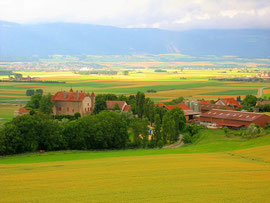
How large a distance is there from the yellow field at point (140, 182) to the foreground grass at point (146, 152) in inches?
287

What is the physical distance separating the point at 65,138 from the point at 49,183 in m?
23.9

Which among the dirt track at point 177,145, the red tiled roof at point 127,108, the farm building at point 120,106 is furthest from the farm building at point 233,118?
the farm building at point 120,106

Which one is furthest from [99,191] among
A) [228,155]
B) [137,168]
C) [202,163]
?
[228,155]

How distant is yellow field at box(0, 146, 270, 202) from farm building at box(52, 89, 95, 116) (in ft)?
144

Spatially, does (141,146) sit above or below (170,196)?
below

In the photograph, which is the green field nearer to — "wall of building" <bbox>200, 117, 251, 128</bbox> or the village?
"wall of building" <bbox>200, 117, 251, 128</bbox>

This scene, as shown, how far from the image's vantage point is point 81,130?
4650 cm

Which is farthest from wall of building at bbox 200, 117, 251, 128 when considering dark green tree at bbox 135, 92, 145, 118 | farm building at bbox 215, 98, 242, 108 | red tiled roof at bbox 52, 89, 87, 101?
red tiled roof at bbox 52, 89, 87, 101

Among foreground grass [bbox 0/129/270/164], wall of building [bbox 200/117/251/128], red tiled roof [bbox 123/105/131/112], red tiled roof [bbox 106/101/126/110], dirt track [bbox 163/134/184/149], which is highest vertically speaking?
red tiled roof [bbox 106/101/126/110]

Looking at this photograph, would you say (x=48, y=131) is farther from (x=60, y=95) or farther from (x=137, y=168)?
(x=60, y=95)

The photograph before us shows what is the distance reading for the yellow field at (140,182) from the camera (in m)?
18.5

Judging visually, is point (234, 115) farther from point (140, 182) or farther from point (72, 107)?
point (140, 182)

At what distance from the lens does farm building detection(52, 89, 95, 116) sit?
74000 mm

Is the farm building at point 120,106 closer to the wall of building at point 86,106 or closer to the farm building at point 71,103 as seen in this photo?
the wall of building at point 86,106
